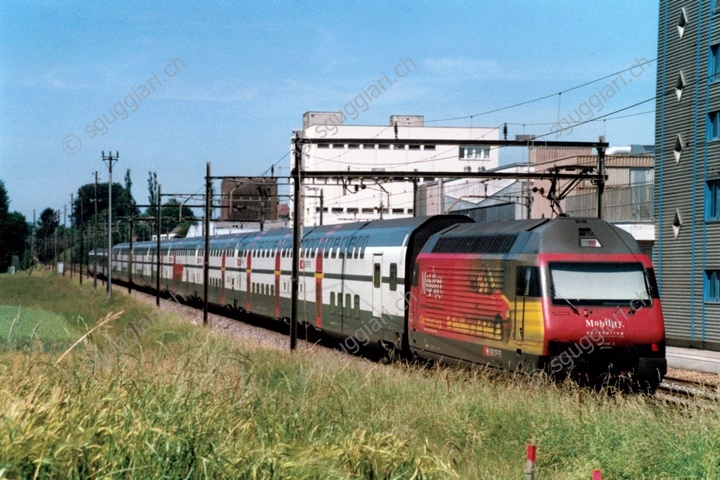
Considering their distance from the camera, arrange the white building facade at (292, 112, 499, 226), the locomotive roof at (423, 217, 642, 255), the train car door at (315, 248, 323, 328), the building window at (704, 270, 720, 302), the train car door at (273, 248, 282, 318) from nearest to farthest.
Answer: the locomotive roof at (423, 217, 642, 255)
the train car door at (315, 248, 323, 328)
the train car door at (273, 248, 282, 318)
the building window at (704, 270, 720, 302)
the white building facade at (292, 112, 499, 226)

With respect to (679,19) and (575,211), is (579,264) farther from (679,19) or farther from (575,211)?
(575,211)

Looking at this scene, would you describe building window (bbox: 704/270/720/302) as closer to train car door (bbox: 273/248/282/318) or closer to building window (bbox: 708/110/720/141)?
building window (bbox: 708/110/720/141)

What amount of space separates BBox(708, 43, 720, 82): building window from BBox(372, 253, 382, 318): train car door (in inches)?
679

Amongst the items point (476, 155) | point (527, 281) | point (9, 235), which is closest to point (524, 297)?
point (527, 281)

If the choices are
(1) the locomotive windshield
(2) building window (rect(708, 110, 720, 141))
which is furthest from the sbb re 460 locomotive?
(2) building window (rect(708, 110, 720, 141))

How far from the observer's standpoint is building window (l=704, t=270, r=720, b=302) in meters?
34.2

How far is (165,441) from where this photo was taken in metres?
7.37

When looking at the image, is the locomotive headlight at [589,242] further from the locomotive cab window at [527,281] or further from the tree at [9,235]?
the tree at [9,235]

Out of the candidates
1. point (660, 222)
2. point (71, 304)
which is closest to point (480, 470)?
point (660, 222)

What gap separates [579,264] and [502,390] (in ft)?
9.11

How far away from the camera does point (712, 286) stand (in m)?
34.6

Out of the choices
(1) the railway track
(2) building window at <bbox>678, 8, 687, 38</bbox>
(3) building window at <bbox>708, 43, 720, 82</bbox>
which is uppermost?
(2) building window at <bbox>678, 8, 687, 38</bbox>

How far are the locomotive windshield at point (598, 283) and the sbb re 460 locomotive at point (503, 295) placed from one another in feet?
0.05

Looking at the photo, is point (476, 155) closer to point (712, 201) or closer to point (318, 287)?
point (712, 201)
